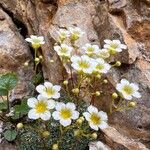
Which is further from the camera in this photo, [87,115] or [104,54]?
[104,54]

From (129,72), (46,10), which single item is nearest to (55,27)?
(46,10)

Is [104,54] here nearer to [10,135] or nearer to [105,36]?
[105,36]

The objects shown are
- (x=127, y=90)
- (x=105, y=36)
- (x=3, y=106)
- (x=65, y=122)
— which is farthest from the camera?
(x=105, y=36)

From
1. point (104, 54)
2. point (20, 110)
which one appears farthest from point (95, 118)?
point (20, 110)

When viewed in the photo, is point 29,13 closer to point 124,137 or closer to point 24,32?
point 24,32

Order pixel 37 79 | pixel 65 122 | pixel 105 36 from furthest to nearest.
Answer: pixel 37 79 → pixel 105 36 → pixel 65 122

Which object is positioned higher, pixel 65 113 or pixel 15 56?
pixel 65 113

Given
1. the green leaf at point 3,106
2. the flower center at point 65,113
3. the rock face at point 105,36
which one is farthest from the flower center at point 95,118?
the green leaf at point 3,106
